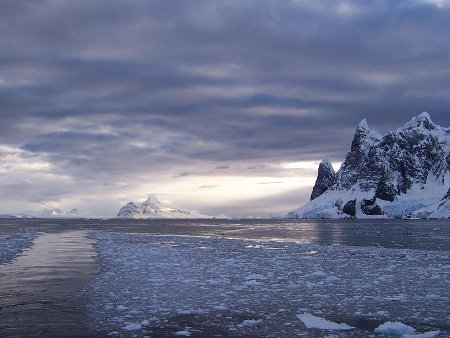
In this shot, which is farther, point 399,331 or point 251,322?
point 251,322

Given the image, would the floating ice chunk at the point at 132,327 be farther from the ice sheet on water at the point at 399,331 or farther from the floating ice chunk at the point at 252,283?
the floating ice chunk at the point at 252,283

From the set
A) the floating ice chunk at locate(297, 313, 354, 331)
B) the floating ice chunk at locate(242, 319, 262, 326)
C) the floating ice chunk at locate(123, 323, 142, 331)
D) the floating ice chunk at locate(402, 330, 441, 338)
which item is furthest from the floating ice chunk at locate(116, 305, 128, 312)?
the floating ice chunk at locate(402, 330, 441, 338)

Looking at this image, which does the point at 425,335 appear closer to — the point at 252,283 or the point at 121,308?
the point at 121,308

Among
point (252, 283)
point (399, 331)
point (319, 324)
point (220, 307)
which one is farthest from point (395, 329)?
point (252, 283)

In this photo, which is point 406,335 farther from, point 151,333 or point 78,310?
point 78,310

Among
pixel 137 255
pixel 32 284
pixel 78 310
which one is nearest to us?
pixel 78 310

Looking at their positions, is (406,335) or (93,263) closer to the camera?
(406,335)

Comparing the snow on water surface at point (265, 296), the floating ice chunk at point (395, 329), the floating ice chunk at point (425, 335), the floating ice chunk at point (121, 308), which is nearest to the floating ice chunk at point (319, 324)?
the snow on water surface at point (265, 296)

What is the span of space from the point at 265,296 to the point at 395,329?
5.88 metres

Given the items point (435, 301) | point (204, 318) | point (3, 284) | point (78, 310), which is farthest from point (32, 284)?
point (435, 301)

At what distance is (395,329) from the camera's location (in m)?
12.2

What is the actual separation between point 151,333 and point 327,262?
59.9 ft

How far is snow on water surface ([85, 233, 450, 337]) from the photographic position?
42.8 ft

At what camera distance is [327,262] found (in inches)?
1124
